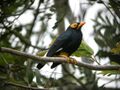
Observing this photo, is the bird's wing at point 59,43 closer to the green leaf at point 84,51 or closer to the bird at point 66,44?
the bird at point 66,44

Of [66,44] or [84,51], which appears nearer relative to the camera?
[84,51]

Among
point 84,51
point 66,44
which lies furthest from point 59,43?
point 84,51

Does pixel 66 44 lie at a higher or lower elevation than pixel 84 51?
lower

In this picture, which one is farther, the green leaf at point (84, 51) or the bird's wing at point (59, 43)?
the bird's wing at point (59, 43)

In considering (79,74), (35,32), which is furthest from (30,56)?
(35,32)

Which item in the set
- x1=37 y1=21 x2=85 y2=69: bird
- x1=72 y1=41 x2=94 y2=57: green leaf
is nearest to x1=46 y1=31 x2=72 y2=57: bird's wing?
x1=37 y1=21 x2=85 y2=69: bird

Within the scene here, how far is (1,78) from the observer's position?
11.8 ft

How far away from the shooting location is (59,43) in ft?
11.9

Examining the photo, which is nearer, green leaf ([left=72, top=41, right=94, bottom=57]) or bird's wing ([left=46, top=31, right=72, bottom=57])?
green leaf ([left=72, top=41, right=94, bottom=57])

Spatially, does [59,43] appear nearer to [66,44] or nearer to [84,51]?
[66,44]

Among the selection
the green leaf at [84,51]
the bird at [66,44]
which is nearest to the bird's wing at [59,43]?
the bird at [66,44]

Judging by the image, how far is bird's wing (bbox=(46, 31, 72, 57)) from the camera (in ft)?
11.4

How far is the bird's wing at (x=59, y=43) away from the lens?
348 cm

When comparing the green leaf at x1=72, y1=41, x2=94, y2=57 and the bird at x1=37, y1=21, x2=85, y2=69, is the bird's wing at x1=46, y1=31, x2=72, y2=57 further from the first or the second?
the green leaf at x1=72, y1=41, x2=94, y2=57
